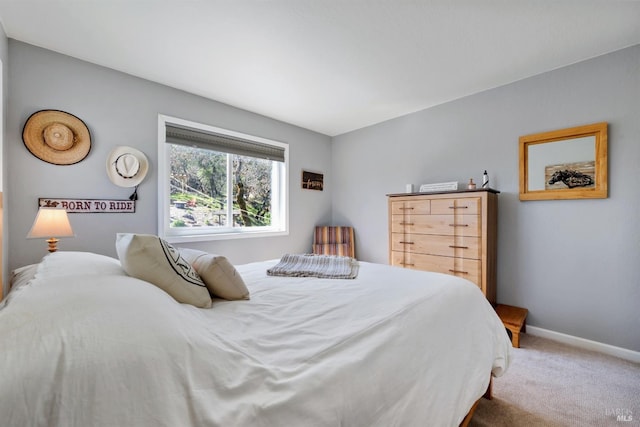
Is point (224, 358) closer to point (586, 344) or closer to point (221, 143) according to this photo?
point (221, 143)

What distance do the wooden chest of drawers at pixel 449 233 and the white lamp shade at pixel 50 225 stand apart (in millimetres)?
3041

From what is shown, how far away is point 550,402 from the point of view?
159 centimetres

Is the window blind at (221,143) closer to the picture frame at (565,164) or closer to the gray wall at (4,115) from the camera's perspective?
the gray wall at (4,115)

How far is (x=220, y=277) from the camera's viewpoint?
1.22 m

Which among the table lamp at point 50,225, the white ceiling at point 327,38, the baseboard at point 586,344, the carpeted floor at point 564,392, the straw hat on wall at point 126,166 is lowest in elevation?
the carpeted floor at point 564,392

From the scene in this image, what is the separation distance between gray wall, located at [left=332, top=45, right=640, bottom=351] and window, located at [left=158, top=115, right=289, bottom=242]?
1.96 m

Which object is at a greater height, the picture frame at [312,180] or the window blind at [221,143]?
the window blind at [221,143]

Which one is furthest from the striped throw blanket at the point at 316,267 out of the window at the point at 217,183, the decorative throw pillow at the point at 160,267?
the window at the point at 217,183

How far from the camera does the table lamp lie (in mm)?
1750

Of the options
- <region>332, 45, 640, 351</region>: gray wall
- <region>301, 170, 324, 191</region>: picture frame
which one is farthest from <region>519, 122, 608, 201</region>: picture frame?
<region>301, 170, 324, 191</region>: picture frame

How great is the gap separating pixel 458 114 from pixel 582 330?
96.0 inches

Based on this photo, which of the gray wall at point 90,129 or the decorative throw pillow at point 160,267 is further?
the gray wall at point 90,129

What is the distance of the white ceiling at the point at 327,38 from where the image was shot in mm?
1688

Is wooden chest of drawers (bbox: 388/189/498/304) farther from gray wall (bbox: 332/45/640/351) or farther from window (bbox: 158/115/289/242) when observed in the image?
window (bbox: 158/115/289/242)
